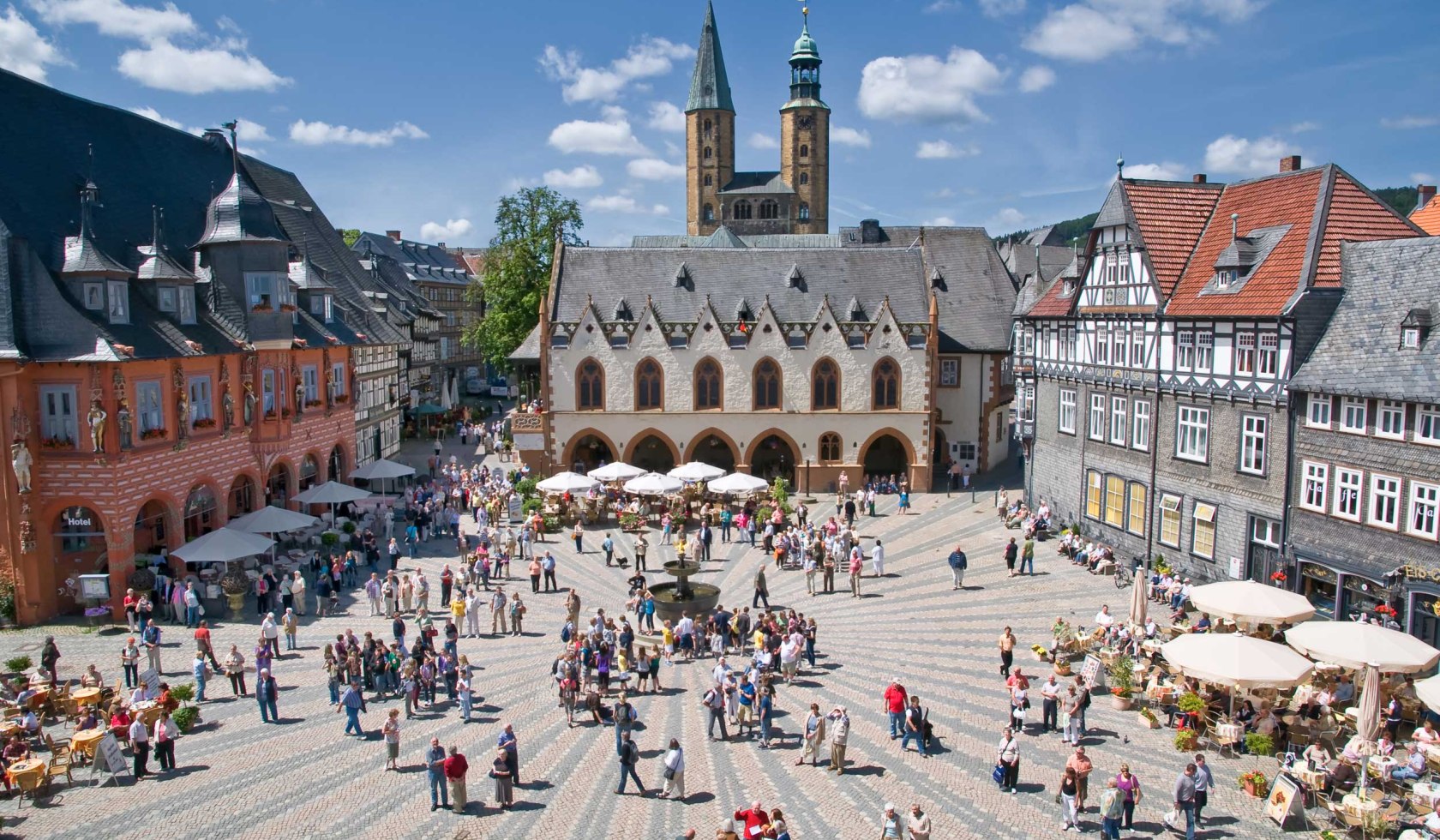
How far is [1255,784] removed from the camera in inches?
664

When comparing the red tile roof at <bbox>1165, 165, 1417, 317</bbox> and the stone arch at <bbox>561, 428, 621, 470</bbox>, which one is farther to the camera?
the stone arch at <bbox>561, 428, 621, 470</bbox>

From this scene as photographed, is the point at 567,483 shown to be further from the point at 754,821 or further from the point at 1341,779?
the point at 1341,779

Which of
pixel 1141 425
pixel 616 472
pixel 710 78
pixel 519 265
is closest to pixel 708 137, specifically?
pixel 710 78

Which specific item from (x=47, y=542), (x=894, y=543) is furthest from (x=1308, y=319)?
(x=47, y=542)

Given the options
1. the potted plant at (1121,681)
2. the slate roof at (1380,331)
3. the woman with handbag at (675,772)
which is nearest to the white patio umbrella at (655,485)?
the potted plant at (1121,681)

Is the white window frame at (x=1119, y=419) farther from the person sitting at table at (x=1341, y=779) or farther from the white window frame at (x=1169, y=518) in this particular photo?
the person sitting at table at (x=1341, y=779)

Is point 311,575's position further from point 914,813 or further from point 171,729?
point 914,813

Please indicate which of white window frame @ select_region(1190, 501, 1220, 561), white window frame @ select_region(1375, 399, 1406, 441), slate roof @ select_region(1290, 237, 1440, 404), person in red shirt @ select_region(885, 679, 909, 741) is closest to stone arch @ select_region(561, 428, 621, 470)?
white window frame @ select_region(1190, 501, 1220, 561)

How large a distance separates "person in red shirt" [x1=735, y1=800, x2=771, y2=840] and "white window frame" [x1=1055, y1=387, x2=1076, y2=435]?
82.8ft

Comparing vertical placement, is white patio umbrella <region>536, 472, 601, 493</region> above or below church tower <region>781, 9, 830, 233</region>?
below

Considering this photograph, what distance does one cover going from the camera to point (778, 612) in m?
27.1

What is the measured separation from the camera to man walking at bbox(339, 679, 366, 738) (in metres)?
18.9

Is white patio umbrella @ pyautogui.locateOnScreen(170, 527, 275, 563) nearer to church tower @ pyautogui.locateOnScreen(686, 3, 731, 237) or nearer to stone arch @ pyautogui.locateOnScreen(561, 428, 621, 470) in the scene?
stone arch @ pyautogui.locateOnScreen(561, 428, 621, 470)

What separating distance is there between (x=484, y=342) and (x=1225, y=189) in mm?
41944
